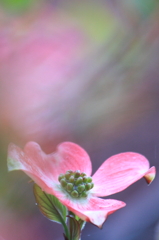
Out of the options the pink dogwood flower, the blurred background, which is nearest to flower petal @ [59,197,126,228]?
the pink dogwood flower

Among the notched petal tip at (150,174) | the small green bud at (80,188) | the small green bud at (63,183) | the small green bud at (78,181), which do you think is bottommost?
the small green bud at (63,183)

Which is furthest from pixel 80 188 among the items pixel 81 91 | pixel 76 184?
pixel 81 91

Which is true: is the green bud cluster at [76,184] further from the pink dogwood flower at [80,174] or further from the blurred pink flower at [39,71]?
the blurred pink flower at [39,71]

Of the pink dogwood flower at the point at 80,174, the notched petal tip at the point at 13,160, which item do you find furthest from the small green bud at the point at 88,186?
the notched petal tip at the point at 13,160

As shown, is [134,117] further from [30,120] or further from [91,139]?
[30,120]

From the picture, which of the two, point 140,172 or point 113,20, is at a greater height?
point 113,20

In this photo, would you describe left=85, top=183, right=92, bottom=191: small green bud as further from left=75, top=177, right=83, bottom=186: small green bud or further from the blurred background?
the blurred background

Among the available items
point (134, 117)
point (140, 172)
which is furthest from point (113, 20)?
point (140, 172)
